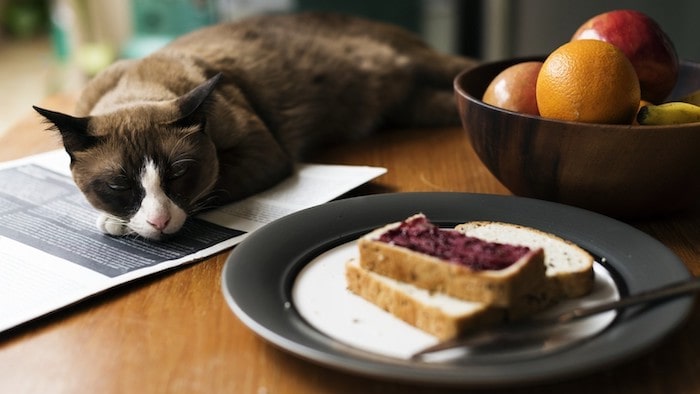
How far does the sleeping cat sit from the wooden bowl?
0.43m

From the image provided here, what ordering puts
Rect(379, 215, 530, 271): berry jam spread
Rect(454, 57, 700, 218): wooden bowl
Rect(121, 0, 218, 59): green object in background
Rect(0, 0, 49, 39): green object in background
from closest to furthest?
Rect(379, 215, 530, 271): berry jam spread < Rect(454, 57, 700, 218): wooden bowl < Rect(121, 0, 218, 59): green object in background < Rect(0, 0, 49, 39): green object in background

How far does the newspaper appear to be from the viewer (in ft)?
2.80

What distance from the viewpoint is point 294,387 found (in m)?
0.64

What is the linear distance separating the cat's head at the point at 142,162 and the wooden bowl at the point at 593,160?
1.39ft

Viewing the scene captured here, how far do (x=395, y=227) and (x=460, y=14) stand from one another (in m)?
1.96

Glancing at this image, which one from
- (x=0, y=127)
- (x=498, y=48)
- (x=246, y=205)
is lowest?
(x=0, y=127)

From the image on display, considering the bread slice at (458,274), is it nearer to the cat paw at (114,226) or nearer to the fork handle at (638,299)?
the fork handle at (638,299)

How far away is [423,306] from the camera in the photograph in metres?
0.67

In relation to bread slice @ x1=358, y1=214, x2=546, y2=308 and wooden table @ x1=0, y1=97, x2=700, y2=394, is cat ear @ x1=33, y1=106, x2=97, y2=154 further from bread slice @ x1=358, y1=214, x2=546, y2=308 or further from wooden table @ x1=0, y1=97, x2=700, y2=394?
bread slice @ x1=358, y1=214, x2=546, y2=308

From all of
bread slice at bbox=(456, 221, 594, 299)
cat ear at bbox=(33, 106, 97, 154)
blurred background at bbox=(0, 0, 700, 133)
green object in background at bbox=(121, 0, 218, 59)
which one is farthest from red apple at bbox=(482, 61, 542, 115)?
green object in background at bbox=(121, 0, 218, 59)

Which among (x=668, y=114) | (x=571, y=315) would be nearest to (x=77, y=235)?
(x=571, y=315)

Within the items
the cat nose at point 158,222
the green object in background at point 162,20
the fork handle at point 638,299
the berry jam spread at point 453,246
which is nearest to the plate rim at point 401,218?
the fork handle at point 638,299

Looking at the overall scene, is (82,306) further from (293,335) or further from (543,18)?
(543,18)

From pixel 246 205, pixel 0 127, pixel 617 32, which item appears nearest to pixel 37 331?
pixel 246 205
